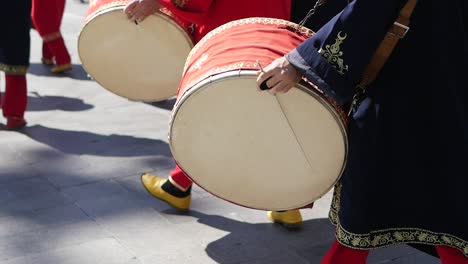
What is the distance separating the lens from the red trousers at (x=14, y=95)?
4895 millimetres

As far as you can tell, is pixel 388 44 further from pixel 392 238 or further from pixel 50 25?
pixel 50 25

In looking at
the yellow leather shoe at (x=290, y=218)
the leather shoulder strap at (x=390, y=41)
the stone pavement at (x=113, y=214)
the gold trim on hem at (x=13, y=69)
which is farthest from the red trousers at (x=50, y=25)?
the leather shoulder strap at (x=390, y=41)

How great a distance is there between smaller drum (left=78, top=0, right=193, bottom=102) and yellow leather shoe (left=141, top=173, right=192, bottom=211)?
1.27 feet

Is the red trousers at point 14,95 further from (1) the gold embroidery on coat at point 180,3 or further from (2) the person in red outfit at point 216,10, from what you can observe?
(1) the gold embroidery on coat at point 180,3

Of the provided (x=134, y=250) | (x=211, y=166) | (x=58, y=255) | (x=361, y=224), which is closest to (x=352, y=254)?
(x=361, y=224)

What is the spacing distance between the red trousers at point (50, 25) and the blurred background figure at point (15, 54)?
152cm

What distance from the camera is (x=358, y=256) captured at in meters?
2.54

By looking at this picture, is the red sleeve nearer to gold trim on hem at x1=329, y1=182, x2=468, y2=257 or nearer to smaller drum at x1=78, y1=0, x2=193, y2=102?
smaller drum at x1=78, y1=0, x2=193, y2=102

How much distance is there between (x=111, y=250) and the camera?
3252 millimetres

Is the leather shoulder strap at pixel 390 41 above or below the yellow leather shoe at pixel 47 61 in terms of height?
above

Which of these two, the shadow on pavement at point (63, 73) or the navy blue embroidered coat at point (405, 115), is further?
the shadow on pavement at point (63, 73)

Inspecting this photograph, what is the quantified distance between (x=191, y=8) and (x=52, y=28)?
3.47m

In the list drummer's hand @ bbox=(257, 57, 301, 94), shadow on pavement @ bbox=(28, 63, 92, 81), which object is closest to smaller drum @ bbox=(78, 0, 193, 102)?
drummer's hand @ bbox=(257, 57, 301, 94)

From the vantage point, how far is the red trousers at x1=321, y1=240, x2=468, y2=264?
2.44 meters
